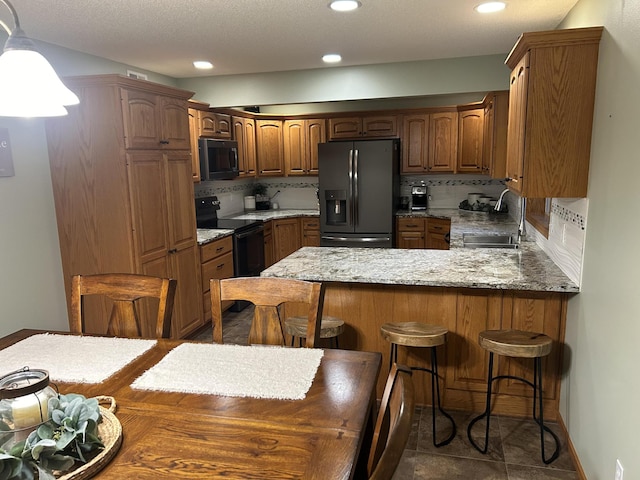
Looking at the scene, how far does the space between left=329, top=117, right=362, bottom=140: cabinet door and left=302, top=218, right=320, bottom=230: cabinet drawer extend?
107cm

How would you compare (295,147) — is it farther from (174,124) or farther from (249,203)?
(174,124)

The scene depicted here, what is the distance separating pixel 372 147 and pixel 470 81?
1399 mm

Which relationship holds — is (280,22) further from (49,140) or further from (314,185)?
(314,185)

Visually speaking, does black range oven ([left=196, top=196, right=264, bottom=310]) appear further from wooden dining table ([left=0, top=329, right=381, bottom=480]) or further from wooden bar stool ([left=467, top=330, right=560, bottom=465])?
wooden dining table ([left=0, top=329, right=381, bottom=480])

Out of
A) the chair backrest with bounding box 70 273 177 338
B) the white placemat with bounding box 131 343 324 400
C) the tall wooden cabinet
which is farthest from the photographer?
the tall wooden cabinet

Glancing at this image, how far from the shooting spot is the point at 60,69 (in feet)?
10.8

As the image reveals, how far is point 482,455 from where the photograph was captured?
234 cm

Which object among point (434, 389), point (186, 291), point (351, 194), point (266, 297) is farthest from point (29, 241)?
point (351, 194)

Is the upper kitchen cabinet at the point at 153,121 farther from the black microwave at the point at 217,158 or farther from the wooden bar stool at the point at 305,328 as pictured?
the wooden bar stool at the point at 305,328

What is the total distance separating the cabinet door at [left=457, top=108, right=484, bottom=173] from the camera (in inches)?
207

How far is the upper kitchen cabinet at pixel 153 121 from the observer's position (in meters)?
3.09

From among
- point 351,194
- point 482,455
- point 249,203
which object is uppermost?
point 351,194

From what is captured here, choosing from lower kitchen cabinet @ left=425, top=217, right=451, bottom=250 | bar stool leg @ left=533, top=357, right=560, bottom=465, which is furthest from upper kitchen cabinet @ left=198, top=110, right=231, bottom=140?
bar stool leg @ left=533, top=357, right=560, bottom=465

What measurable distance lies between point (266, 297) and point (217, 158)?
123 inches
